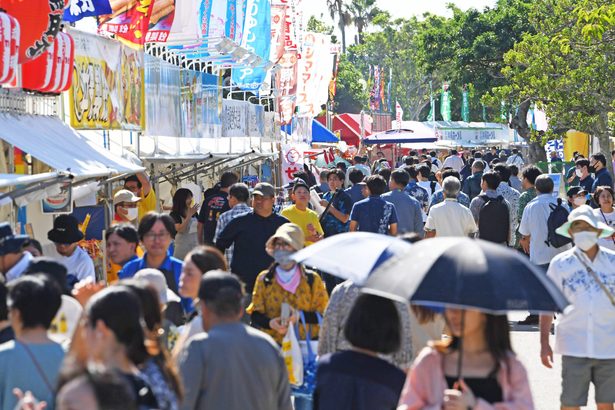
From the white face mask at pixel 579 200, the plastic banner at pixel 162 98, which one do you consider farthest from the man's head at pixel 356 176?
the white face mask at pixel 579 200

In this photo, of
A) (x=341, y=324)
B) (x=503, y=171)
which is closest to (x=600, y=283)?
(x=341, y=324)

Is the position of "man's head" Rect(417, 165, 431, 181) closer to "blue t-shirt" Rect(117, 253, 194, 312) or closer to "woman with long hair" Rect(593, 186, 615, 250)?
"woman with long hair" Rect(593, 186, 615, 250)

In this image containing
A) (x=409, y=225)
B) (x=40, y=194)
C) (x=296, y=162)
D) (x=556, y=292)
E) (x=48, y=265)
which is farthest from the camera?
(x=296, y=162)

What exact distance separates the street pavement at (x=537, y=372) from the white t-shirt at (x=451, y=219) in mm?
1279

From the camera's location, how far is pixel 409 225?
1455cm

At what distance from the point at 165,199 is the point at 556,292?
1774 centimetres

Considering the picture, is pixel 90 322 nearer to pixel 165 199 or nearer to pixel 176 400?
pixel 176 400

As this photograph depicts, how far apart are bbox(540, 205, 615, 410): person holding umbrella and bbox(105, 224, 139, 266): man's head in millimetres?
2818

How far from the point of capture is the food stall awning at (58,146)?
416 inches

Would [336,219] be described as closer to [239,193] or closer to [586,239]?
[239,193]

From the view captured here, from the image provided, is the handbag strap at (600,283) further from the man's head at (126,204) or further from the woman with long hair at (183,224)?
the woman with long hair at (183,224)

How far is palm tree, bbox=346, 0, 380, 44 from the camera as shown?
11562 cm

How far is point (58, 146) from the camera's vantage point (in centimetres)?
1170

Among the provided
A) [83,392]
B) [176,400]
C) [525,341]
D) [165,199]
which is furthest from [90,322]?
[165,199]
